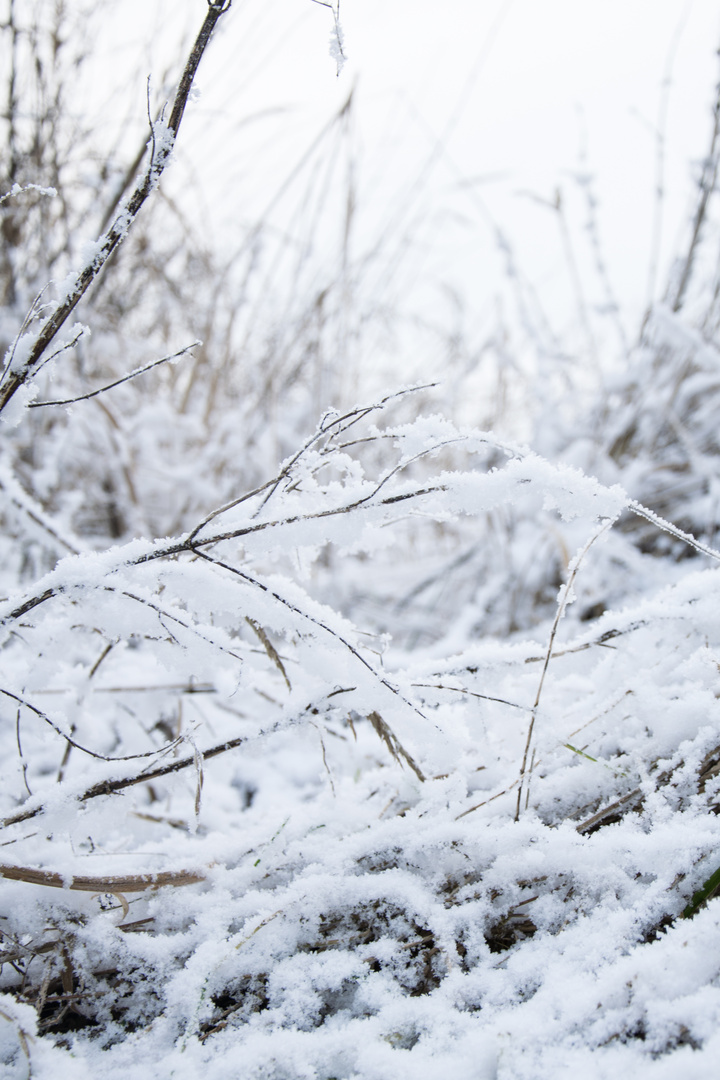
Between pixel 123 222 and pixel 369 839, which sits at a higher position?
pixel 123 222

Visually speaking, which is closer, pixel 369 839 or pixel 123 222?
pixel 123 222

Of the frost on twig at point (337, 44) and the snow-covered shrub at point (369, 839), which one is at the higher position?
the frost on twig at point (337, 44)

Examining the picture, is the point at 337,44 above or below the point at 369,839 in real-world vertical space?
above

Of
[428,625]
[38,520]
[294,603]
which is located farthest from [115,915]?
[428,625]

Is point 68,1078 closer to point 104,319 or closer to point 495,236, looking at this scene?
point 495,236

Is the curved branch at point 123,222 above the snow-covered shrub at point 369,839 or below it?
above

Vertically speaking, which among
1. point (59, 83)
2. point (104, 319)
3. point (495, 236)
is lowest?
point (104, 319)

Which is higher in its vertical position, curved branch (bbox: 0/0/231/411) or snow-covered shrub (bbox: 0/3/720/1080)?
curved branch (bbox: 0/0/231/411)

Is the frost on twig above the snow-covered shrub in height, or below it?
above

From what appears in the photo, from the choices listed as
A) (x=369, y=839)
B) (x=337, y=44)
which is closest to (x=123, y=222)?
(x=337, y=44)

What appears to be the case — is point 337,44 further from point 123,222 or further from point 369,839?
point 369,839

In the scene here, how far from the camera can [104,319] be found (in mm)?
2057

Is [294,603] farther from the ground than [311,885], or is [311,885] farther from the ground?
[294,603]

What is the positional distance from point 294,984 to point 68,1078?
16 cm
